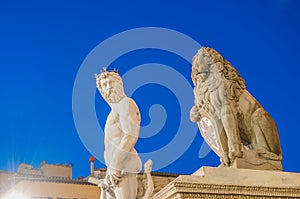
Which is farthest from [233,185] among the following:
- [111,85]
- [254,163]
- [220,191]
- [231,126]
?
[111,85]

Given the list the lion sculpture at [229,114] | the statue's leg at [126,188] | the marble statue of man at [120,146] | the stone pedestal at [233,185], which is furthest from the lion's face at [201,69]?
the statue's leg at [126,188]

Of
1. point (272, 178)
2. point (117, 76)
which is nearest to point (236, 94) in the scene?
point (272, 178)

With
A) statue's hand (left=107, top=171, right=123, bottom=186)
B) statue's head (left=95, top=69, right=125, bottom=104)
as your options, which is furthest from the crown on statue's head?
statue's hand (left=107, top=171, right=123, bottom=186)

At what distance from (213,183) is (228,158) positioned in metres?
0.88

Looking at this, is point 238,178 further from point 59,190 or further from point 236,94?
point 59,190

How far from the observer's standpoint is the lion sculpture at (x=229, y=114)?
244 inches

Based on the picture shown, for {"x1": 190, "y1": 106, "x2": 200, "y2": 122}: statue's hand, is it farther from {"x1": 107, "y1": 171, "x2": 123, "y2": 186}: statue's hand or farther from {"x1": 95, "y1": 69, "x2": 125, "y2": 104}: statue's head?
{"x1": 107, "y1": 171, "x2": 123, "y2": 186}: statue's hand

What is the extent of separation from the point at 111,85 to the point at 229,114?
5.49ft

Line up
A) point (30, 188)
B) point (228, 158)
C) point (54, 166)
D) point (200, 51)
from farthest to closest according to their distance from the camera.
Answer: point (54, 166), point (30, 188), point (200, 51), point (228, 158)

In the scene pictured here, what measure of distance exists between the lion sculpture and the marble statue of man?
1.01m

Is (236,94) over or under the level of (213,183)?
over

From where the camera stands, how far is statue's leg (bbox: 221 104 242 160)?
242 inches

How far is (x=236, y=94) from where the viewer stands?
6.41m

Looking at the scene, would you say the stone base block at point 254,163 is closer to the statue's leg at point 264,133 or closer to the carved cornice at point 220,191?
the statue's leg at point 264,133
